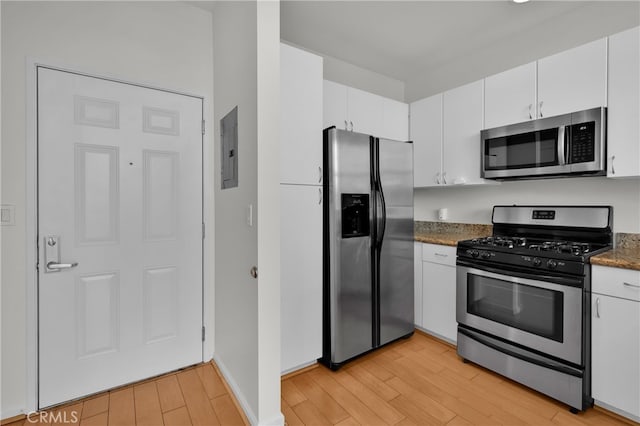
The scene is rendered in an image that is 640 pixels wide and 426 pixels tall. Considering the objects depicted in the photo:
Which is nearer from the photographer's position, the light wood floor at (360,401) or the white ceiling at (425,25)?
the light wood floor at (360,401)

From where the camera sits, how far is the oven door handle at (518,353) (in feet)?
6.08

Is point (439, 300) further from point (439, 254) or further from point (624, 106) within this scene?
point (624, 106)

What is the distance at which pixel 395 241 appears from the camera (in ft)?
8.71

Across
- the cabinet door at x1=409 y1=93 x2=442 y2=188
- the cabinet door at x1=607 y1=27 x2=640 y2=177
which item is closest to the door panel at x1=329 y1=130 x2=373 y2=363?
the cabinet door at x1=409 y1=93 x2=442 y2=188

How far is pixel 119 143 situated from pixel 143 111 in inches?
10.9

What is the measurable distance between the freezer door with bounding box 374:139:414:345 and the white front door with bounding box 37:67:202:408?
4.76ft

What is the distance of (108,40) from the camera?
1.99 metres

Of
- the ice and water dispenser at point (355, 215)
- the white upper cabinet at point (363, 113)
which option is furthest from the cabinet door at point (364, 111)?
the ice and water dispenser at point (355, 215)

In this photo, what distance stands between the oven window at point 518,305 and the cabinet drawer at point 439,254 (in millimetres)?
241

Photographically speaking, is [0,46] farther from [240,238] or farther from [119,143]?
[240,238]

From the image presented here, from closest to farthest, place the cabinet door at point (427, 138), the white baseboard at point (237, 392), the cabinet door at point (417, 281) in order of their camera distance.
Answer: the white baseboard at point (237, 392) < the cabinet door at point (417, 281) < the cabinet door at point (427, 138)

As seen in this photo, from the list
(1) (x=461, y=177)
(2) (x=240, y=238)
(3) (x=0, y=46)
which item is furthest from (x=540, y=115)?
(3) (x=0, y=46)

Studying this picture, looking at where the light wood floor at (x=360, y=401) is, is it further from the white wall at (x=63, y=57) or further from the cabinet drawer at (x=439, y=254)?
the cabinet drawer at (x=439, y=254)

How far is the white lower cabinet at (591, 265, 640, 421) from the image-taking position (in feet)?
5.51
